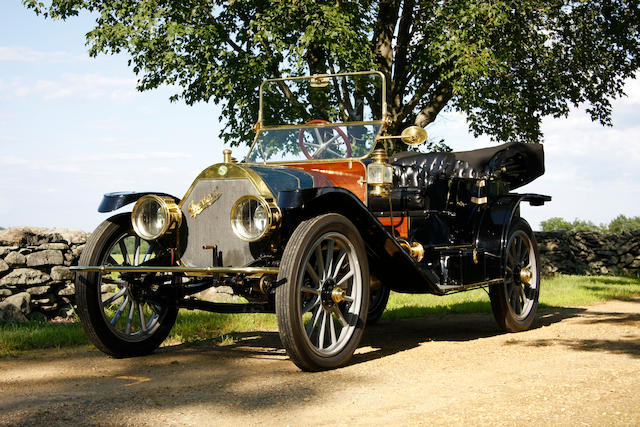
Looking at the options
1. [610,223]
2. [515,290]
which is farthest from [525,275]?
[610,223]

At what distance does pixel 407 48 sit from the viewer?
50.9ft

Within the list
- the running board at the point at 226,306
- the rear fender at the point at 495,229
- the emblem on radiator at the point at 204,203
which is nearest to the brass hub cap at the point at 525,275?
the rear fender at the point at 495,229

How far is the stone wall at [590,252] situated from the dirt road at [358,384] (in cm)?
1048

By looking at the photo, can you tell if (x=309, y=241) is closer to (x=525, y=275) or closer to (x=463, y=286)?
(x=463, y=286)

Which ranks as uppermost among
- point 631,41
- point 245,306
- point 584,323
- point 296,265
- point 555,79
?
point 631,41

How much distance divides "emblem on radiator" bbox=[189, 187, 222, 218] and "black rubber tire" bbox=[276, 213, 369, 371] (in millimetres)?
753

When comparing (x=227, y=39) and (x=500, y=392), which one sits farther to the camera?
(x=227, y=39)

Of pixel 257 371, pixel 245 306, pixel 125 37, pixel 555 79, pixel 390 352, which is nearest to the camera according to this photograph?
pixel 257 371

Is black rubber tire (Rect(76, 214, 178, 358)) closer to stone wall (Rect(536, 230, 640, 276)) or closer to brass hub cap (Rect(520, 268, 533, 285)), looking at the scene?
brass hub cap (Rect(520, 268, 533, 285))

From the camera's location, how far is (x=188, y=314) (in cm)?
764

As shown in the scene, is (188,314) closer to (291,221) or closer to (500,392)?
(291,221)

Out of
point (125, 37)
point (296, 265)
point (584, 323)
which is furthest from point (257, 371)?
point (125, 37)

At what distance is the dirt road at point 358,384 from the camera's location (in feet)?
11.0

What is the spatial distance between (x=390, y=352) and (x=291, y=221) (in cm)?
136
